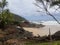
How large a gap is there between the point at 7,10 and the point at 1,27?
3546 millimetres

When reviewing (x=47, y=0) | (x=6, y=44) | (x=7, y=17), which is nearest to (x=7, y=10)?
(x=7, y=17)

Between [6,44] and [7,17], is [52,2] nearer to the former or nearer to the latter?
[6,44]

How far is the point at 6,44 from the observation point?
2666 cm

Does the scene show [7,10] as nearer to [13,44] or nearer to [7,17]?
[7,17]

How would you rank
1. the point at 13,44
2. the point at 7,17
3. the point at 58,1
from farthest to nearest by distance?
the point at 7,17
the point at 58,1
the point at 13,44

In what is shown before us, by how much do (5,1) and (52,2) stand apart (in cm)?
2082

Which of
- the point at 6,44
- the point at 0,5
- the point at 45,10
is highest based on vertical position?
the point at 0,5

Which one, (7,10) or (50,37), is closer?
(50,37)

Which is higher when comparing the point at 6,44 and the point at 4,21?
Result: the point at 4,21

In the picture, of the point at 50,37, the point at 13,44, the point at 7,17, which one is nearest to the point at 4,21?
the point at 7,17

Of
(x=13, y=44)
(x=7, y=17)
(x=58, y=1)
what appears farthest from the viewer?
(x=7, y=17)

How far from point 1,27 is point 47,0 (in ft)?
72.5

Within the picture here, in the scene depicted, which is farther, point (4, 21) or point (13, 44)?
point (4, 21)

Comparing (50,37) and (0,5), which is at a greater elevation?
(0,5)
